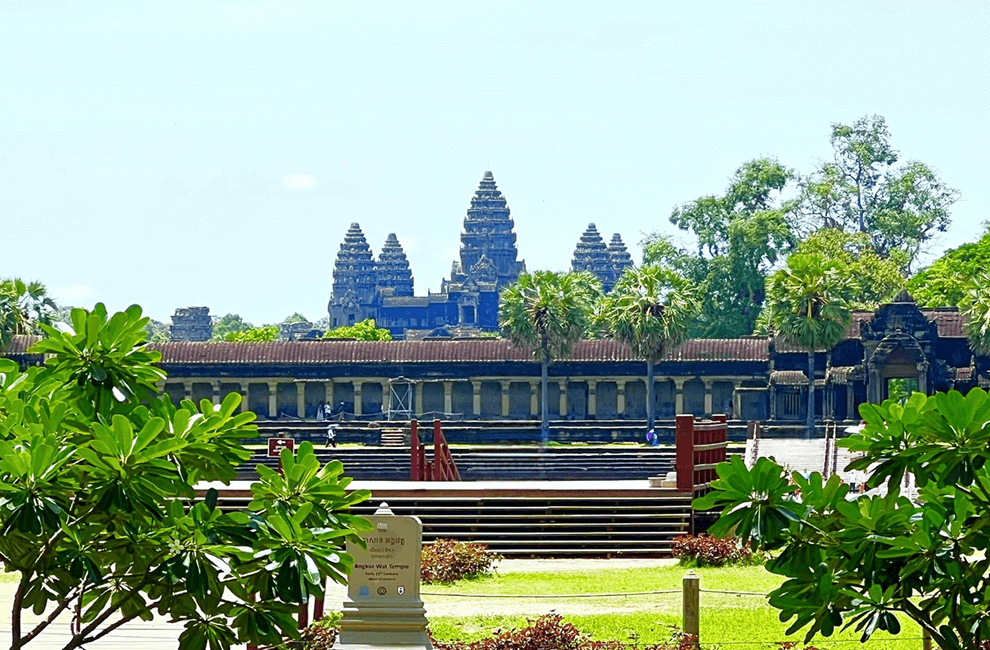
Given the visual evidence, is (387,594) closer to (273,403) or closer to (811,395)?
(811,395)

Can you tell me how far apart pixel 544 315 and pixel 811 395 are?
30.6 ft

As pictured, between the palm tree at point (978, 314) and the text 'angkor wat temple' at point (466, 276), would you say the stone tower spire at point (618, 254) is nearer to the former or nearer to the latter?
the text 'angkor wat temple' at point (466, 276)

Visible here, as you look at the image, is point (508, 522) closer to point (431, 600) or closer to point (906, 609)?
point (431, 600)

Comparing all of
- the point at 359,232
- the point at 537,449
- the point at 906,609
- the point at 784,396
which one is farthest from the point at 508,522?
the point at 359,232

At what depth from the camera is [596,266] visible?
559 ft

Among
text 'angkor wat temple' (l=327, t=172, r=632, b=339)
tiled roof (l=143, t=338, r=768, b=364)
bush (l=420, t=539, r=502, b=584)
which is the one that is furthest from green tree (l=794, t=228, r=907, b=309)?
text 'angkor wat temple' (l=327, t=172, r=632, b=339)

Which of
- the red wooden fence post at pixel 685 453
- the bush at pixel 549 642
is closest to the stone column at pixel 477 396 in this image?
the red wooden fence post at pixel 685 453

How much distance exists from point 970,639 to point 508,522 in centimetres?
1783

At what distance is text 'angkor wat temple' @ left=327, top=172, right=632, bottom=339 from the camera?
174 meters

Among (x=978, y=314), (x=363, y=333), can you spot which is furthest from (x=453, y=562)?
(x=363, y=333)

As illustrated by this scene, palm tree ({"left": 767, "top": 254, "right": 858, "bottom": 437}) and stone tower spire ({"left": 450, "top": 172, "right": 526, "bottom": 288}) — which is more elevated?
stone tower spire ({"left": 450, "top": 172, "right": 526, "bottom": 288})

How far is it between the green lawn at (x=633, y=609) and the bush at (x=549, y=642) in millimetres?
887

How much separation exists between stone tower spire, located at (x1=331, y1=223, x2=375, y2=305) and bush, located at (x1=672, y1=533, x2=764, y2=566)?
156827mm

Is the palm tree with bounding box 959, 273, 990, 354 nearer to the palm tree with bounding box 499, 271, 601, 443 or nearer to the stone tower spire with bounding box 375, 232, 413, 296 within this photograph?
the palm tree with bounding box 499, 271, 601, 443
